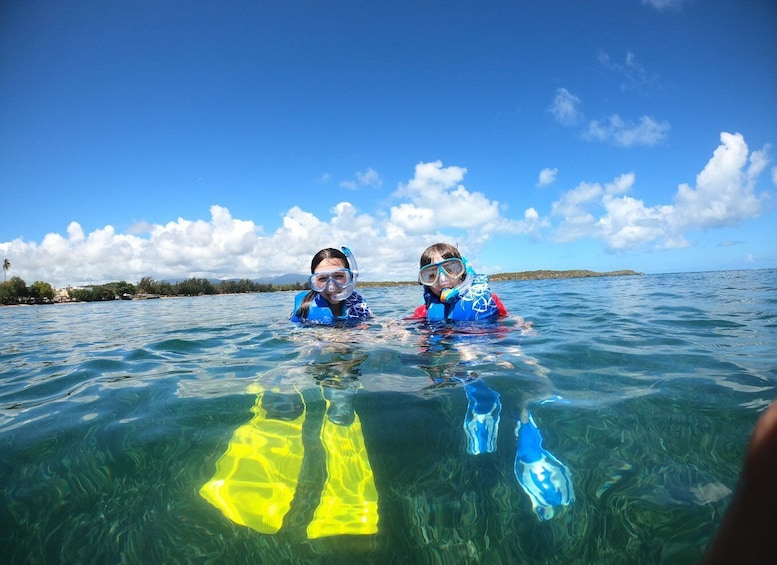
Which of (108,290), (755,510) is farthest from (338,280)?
(108,290)

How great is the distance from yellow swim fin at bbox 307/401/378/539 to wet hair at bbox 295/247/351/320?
4.49m

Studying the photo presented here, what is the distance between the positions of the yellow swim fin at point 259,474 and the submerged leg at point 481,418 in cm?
117

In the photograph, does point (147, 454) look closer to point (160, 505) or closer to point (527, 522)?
point (160, 505)

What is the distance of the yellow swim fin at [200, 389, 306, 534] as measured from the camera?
2061 millimetres

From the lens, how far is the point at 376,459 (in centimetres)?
243

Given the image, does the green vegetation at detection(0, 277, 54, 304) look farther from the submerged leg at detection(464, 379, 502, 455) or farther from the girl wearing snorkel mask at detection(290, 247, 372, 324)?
the submerged leg at detection(464, 379, 502, 455)

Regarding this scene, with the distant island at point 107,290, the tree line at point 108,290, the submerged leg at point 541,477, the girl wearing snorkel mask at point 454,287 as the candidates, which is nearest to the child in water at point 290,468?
the submerged leg at point 541,477

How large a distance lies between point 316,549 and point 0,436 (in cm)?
268

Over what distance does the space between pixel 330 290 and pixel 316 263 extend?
0.59 m

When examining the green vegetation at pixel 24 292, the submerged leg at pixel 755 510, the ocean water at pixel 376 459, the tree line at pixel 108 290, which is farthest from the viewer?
the tree line at pixel 108 290

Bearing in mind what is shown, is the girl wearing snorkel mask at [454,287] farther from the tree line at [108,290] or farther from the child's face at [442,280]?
the tree line at [108,290]

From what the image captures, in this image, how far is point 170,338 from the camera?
7113 millimetres

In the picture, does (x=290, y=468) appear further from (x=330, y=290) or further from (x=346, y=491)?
(x=330, y=290)

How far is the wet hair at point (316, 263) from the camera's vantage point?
6957 millimetres
